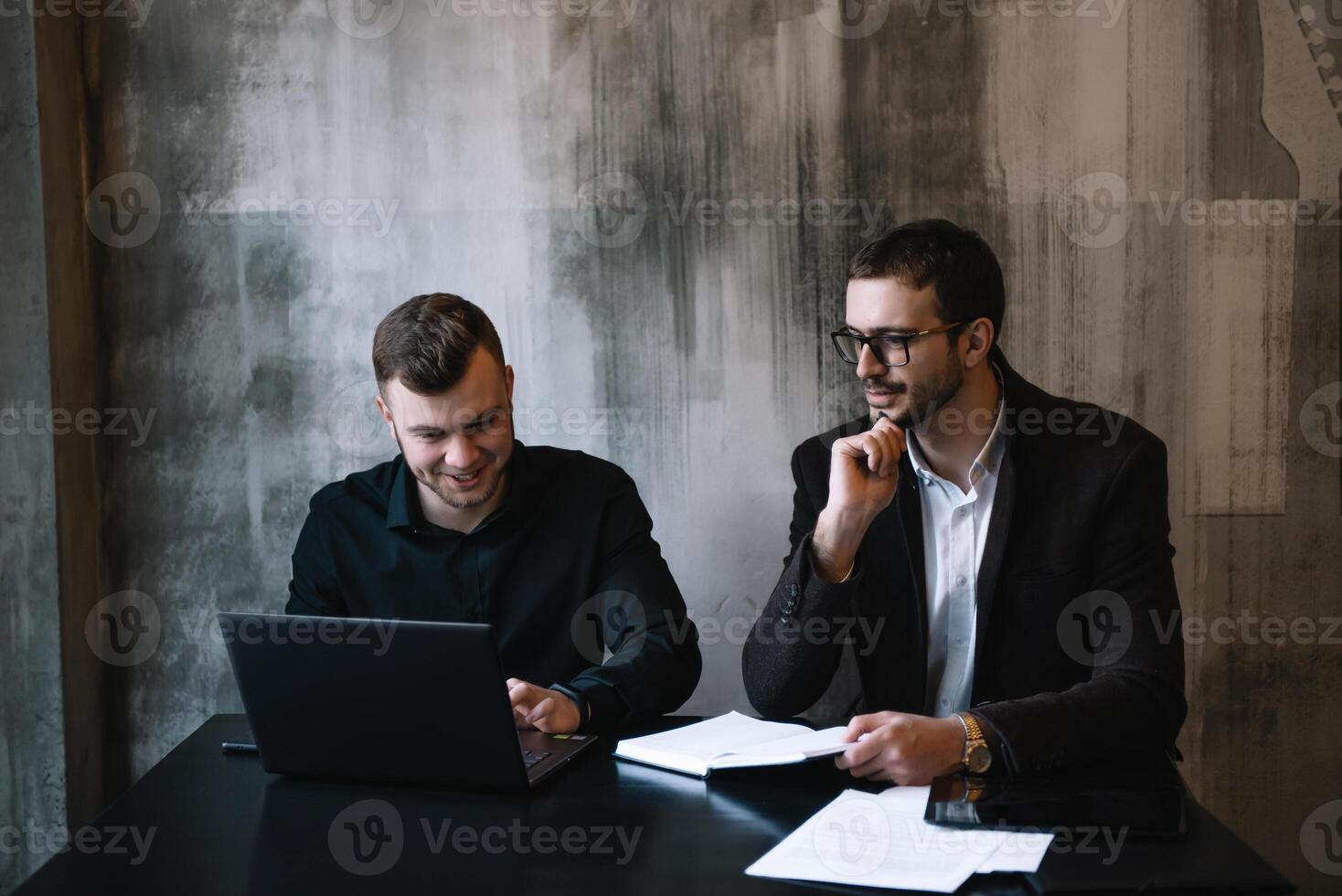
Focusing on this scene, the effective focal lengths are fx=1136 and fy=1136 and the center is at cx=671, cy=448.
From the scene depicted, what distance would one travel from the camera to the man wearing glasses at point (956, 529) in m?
2.03

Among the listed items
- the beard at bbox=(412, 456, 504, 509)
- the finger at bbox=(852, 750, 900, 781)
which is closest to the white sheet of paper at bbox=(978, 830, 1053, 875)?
the finger at bbox=(852, 750, 900, 781)

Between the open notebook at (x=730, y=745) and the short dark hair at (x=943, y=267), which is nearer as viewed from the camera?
the open notebook at (x=730, y=745)

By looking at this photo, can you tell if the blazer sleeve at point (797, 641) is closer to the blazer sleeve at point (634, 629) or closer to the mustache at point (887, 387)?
the blazer sleeve at point (634, 629)

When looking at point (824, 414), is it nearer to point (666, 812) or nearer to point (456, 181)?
point (456, 181)

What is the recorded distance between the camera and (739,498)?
9.25 feet

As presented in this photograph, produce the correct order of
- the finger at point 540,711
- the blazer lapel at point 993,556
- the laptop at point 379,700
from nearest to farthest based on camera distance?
the laptop at point 379,700, the finger at point 540,711, the blazer lapel at point 993,556

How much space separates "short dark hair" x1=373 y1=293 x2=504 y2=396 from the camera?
6.96 feet

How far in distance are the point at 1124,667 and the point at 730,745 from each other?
0.67 meters

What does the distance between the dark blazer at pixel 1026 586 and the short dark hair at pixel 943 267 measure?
15 centimetres

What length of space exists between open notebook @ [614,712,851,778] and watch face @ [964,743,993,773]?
0.18m

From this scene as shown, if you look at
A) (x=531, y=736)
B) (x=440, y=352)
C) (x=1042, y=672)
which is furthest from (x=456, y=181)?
(x=1042, y=672)

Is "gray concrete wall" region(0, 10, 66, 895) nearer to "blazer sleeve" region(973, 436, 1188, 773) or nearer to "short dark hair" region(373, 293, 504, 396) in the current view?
"short dark hair" region(373, 293, 504, 396)

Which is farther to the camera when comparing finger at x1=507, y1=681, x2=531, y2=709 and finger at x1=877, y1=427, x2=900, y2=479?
finger at x1=877, y1=427, x2=900, y2=479

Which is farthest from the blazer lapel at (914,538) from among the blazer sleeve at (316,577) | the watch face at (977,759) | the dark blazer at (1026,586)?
the blazer sleeve at (316,577)
